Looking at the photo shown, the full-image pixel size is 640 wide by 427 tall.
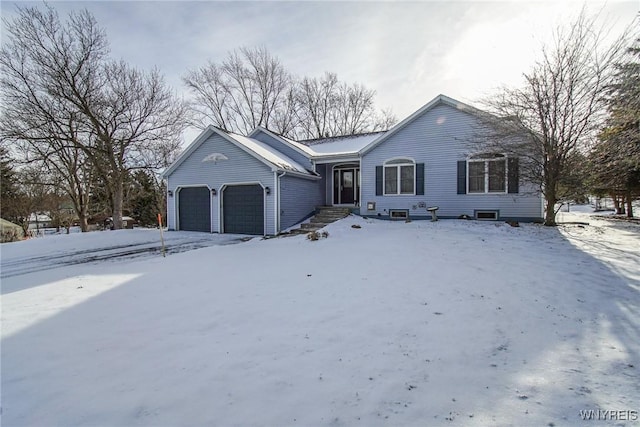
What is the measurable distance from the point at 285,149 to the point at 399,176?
672 cm

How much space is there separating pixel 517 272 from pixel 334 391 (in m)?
4.86

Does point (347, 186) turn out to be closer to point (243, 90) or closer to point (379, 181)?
point (379, 181)

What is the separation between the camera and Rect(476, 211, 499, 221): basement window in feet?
40.6

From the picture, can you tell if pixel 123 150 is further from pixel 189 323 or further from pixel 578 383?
pixel 578 383

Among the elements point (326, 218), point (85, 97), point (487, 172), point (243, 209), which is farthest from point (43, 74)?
point (487, 172)

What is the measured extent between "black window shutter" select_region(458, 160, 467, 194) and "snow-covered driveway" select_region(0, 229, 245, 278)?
9.30 meters

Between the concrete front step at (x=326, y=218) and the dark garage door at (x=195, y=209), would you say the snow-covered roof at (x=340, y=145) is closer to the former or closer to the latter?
the concrete front step at (x=326, y=218)

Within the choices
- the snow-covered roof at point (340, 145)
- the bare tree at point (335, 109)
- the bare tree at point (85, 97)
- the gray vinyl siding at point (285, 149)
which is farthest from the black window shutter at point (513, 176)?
the bare tree at point (335, 109)

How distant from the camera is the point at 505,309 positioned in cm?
420

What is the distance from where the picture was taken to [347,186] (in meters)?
16.7

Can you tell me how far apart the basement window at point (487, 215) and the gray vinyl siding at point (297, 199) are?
7.49 meters

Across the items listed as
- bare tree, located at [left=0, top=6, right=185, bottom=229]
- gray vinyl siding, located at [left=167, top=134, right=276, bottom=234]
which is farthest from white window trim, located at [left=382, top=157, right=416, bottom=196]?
bare tree, located at [left=0, top=6, right=185, bottom=229]

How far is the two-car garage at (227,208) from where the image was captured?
1391cm

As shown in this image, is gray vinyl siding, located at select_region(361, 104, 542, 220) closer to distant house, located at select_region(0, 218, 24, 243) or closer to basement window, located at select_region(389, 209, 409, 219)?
basement window, located at select_region(389, 209, 409, 219)
